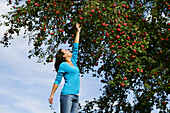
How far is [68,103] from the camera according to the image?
5.61 m

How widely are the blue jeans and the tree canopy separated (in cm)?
221

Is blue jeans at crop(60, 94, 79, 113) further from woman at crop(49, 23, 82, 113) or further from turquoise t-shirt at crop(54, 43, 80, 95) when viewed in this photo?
turquoise t-shirt at crop(54, 43, 80, 95)

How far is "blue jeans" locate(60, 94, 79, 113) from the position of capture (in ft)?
18.4

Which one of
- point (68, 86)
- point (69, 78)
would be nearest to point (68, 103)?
point (68, 86)

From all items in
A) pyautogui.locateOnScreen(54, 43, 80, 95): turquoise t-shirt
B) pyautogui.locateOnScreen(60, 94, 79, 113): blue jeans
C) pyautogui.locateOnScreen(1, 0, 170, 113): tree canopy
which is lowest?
pyautogui.locateOnScreen(60, 94, 79, 113): blue jeans

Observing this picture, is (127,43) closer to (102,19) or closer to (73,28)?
(102,19)

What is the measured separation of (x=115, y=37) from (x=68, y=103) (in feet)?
9.74

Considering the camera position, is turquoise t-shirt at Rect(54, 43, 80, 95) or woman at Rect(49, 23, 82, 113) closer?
woman at Rect(49, 23, 82, 113)

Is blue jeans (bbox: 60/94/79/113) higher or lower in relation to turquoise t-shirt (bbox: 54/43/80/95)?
lower

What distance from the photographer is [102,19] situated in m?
8.04

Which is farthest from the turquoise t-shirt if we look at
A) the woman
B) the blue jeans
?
the blue jeans

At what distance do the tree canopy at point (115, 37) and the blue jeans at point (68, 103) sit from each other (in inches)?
86.9

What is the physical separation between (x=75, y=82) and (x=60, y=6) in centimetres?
349

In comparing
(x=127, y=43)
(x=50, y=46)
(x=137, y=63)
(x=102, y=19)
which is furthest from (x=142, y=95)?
(x=50, y=46)
